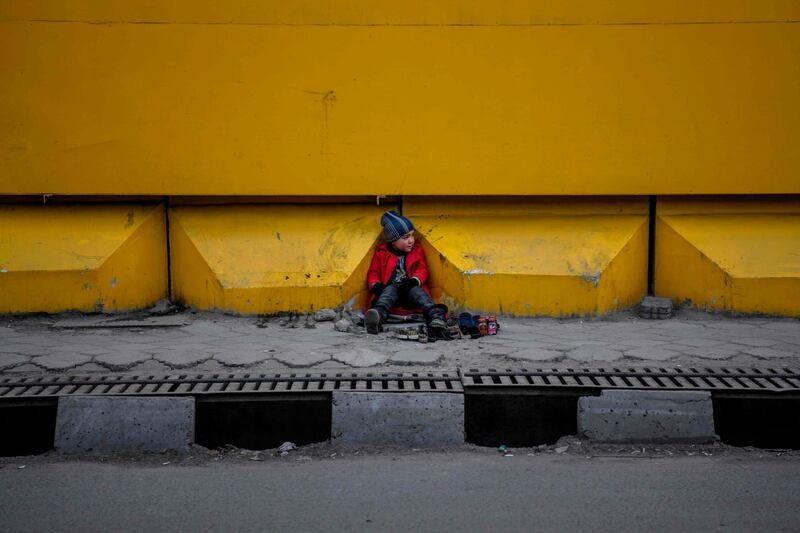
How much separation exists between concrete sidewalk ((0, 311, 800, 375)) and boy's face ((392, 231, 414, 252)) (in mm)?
811

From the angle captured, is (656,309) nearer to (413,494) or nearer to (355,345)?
(355,345)

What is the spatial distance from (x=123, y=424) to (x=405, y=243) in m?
2.51

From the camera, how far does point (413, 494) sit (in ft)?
9.16

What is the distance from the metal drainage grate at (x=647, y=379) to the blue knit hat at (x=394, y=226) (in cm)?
168

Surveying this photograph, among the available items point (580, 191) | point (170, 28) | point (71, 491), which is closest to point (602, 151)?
point (580, 191)

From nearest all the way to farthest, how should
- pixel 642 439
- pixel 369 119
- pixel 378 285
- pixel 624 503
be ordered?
A: pixel 624 503, pixel 642 439, pixel 378 285, pixel 369 119

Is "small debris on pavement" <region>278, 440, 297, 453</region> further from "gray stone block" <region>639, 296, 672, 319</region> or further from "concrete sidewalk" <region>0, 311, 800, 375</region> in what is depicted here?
"gray stone block" <region>639, 296, 672, 319</region>

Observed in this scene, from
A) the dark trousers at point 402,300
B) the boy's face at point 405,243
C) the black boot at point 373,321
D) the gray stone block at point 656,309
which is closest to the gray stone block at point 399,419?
the black boot at point 373,321

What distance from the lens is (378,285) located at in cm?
519

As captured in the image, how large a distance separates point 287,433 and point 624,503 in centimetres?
159

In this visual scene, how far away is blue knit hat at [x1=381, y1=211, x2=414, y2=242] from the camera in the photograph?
5273 millimetres

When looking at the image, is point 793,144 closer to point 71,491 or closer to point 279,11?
point 279,11

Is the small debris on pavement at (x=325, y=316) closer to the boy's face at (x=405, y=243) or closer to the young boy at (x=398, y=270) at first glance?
the young boy at (x=398, y=270)

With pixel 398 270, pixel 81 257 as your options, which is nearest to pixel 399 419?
pixel 398 270
